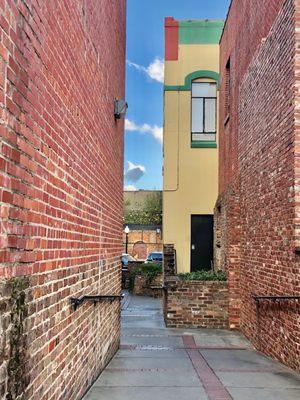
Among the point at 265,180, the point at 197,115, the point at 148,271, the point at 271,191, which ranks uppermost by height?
the point at 197,115

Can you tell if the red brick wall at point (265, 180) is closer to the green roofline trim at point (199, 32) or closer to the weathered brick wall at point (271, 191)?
the weathered brick wall at point (271, 191)

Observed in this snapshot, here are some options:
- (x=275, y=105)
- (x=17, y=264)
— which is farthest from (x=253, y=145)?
(x=17, y=264)

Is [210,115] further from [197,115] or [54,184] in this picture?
[54,184]

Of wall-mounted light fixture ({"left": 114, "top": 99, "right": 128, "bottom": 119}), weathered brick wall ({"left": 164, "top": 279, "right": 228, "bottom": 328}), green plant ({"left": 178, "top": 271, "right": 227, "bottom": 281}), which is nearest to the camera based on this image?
wall-mounted light fixture ({"left": 114, "top": 99, "right": 128, "bottom": 119})

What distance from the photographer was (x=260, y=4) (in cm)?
973

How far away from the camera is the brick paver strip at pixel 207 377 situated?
5.93 metres

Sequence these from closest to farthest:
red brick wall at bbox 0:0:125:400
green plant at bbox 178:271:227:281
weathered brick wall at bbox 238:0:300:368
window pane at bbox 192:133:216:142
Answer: red brick wall at bbox 0:0:125:400 < weathered brick wall at bbox 238:0:300:368 < green plant at bbox 178:271:227:281 < window pane at bbox 192:133:216:142

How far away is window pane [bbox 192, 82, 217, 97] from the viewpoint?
17.4 m

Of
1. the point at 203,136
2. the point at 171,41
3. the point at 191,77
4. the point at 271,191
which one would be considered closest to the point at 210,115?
the point at 203,136

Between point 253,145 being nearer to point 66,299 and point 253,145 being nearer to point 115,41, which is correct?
point 115,41

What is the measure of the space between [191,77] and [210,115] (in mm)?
1503

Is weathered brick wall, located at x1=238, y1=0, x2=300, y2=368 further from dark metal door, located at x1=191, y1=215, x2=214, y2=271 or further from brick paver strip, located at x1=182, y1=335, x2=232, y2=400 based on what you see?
dark metal door, located at x1=191, y1=215, x2=214, y2=271

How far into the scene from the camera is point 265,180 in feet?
29.5

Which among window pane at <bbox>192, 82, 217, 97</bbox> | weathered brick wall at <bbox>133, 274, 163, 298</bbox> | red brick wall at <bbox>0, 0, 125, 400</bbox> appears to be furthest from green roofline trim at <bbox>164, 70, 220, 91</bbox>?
red brick wall at <bbox>0, 0, 125, 400</bbox>
